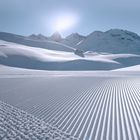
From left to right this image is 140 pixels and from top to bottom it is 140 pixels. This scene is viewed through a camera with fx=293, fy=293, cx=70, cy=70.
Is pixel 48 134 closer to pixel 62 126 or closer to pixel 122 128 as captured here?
pixel 62 126

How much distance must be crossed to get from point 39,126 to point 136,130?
2671mm

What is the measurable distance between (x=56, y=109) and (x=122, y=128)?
3401 mm

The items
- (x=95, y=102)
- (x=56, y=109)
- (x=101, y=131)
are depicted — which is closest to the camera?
(x=101, y=131)

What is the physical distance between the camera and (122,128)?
8195 mm

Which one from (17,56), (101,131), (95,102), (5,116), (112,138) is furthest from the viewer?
(17,56)

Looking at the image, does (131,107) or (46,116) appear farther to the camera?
(131,107)

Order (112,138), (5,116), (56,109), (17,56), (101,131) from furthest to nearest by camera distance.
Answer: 1. (17,56)
2. (56,109)
3. (5,116)
4. (101,131)
5. (112,138)

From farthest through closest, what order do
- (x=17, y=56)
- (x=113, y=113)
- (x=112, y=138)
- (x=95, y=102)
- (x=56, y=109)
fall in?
(x=17, y=56) → (x=95, y=102) → (x=56, y=109) → (x=113, y=113) → (x=112, y=138)

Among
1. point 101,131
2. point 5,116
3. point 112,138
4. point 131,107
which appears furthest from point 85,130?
point 131,107

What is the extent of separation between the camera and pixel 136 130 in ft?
26.2

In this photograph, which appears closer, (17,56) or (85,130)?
(85,130)

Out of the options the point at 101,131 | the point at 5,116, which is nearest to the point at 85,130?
the point at 101,131

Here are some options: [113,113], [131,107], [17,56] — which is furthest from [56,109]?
[17,56]

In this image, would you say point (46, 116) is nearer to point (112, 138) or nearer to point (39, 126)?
point (39, 126)
